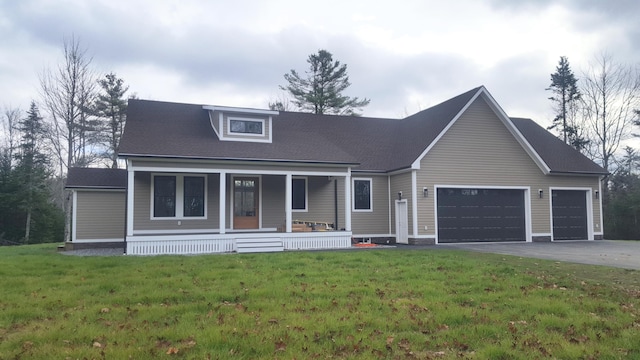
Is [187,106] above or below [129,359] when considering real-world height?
above

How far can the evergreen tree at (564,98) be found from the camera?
126ft

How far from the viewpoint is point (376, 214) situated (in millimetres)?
20562

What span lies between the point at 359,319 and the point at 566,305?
3.23m

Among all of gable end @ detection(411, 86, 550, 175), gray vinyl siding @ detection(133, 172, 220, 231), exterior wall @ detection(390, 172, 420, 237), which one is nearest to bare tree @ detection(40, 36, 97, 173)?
gray vinyl siding @ detection(133, 172, 220, 231)

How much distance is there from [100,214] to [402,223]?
12.6 meters

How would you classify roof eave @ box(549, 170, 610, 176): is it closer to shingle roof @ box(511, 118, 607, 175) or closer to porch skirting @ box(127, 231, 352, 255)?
shingle roof @ box(511, 118, 607, 175)

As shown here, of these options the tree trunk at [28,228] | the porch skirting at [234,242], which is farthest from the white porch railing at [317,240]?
the tree trunk at [28,228]

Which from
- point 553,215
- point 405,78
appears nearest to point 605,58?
point 405,78

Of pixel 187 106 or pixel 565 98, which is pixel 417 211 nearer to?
pixel 187 106

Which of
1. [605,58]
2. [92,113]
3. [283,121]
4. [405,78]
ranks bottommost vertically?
[283,121]

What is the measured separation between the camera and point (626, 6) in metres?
19.6

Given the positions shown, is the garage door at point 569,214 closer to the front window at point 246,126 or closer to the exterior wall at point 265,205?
the exterior wall at point 265,205

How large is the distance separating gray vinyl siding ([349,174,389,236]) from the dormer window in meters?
4.63

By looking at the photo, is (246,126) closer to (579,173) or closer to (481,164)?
(481,164)
